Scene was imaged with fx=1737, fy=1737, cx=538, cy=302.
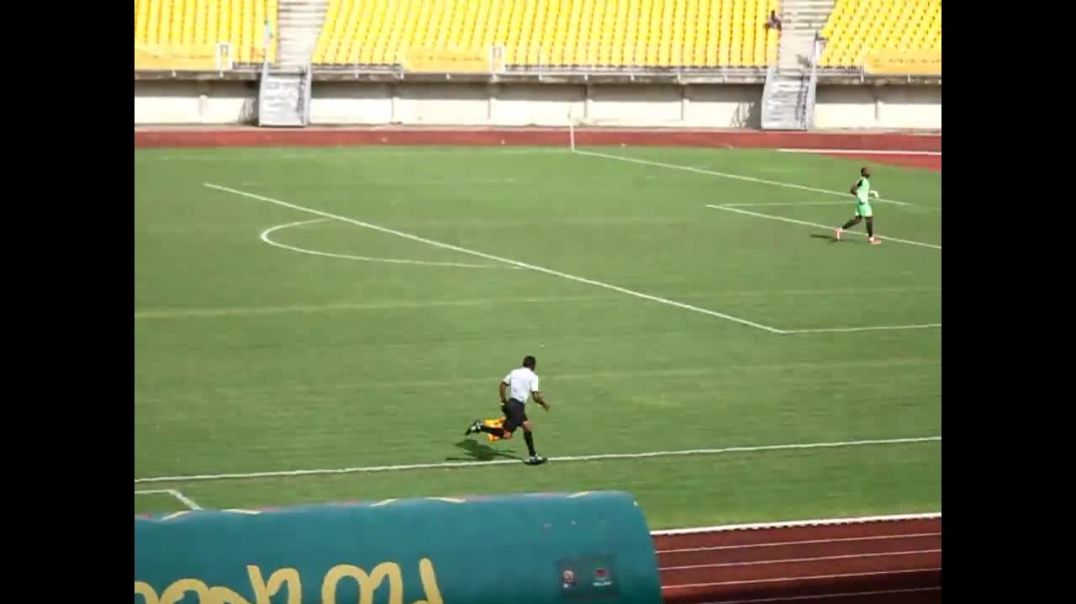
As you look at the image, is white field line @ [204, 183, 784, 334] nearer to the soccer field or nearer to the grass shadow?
the soccer field

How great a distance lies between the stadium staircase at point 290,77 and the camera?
5500cm

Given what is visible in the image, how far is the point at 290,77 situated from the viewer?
56.0 m

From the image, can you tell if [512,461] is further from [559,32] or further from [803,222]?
[559,32]

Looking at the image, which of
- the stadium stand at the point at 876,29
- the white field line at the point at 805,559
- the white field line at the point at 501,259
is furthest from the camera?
the stadium stand at the point at 876,29

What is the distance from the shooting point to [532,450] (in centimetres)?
1611

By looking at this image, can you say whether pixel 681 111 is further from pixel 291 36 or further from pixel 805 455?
pixel 805 455

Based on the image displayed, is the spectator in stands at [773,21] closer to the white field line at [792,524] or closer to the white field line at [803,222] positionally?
the white field line at [803,222]

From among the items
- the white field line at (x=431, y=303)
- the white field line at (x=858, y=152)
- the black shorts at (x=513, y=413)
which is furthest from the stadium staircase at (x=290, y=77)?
the black shorts at (x=513, y=413)

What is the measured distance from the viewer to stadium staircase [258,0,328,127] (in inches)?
2165

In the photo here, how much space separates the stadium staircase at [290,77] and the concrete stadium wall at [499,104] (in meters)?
0.80

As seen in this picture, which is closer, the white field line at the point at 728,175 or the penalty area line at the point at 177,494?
the penalty area line at the point at 177,494

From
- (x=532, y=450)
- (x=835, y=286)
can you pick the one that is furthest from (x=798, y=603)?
(x=835, y=286)

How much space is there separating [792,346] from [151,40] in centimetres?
4086

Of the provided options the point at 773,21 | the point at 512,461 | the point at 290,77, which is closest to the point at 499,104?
the point at 290,77
